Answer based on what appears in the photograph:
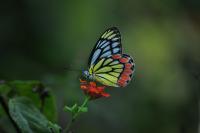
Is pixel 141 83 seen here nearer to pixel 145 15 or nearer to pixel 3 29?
pixel 145 15

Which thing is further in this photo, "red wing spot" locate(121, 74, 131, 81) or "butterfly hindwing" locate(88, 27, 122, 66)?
"butterfly hindwing" locate(88, 27, 122, 66)

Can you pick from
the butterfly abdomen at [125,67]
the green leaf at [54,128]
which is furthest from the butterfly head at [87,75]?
the green leaf at [54,128]

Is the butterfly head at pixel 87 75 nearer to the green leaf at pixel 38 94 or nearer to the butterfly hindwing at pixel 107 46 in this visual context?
the butterfly hindwing at pixel 107 46

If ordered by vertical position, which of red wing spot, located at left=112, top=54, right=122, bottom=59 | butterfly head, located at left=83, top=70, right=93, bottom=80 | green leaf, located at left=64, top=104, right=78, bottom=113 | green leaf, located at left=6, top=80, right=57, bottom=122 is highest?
red wing spot, located at left=112, top=54, right=122, bottom=59

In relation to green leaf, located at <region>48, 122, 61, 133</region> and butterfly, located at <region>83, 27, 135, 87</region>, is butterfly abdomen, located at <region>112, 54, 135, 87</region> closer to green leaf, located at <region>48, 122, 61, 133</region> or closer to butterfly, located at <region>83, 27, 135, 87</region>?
butterfly, located at <region>83, 27, 135, 87</region>

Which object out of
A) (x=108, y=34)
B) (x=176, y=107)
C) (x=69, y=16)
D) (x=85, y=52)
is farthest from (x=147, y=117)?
(x=108, y=34)

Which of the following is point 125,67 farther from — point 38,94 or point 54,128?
point 54,128

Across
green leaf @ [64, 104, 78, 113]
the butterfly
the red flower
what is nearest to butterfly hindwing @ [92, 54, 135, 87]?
the butterfly
